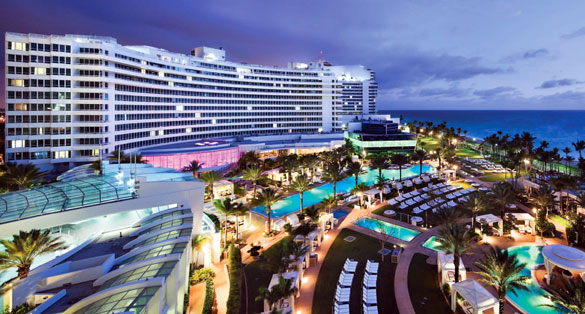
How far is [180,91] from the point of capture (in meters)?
76.2

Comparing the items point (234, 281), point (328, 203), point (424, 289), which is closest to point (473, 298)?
point (424, 289)

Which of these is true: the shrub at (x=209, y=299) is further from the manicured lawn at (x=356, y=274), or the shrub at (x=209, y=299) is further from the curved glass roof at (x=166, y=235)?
the manicured lawn at (x=356, y=274)

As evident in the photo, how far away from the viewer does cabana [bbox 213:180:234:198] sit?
44500mm

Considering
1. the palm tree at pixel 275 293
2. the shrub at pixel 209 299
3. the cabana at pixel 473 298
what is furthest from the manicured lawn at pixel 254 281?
the cabana at pixel 473 298

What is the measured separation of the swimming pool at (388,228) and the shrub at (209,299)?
17.6m

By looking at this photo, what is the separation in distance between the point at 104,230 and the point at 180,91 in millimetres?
59504

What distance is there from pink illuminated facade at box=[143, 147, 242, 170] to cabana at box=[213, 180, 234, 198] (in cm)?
1643

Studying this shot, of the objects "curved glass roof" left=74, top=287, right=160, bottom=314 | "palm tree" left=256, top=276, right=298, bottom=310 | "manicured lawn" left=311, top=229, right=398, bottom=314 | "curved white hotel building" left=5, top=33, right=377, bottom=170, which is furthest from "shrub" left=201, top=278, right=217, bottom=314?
"curved white hotel building" left=5, top=33, right=377, bottom=170

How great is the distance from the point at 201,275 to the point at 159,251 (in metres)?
7.67

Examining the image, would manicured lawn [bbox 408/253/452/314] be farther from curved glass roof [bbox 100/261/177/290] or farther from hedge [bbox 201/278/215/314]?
curved glass roof [bbox 100/261/177/290]

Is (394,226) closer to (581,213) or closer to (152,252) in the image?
(581,213)

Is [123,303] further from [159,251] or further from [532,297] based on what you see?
[532,297]

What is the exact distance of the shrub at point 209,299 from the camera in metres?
18.9

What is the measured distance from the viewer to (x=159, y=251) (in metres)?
16.8
